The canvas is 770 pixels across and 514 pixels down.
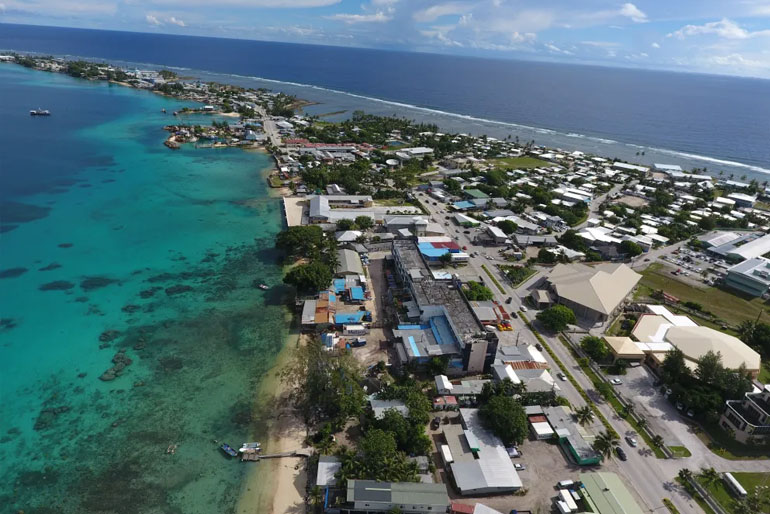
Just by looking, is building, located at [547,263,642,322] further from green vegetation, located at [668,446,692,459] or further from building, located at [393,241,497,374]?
green vegetation, located at [668,446,692,459]

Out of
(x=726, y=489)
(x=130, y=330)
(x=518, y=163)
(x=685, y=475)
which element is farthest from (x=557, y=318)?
(x=518, y=163)

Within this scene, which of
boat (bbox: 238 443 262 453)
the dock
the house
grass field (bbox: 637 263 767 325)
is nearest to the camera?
the dock

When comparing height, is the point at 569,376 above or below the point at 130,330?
above

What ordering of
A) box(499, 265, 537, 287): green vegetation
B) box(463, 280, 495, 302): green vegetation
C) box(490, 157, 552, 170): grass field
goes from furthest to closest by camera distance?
box(490, 157, 552, 170): grass field → box(499, 265, 537, 287): green vegetation → box(463, 280, 495, 302): green vegetation

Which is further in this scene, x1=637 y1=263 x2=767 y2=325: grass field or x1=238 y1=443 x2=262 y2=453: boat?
x1=637 y1=263 x2=767 y2=325: grass field

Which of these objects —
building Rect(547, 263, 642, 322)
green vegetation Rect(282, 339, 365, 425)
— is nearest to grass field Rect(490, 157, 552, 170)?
building Rect(547, 263, 642, 322)

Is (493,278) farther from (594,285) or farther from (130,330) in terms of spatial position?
(130,330)

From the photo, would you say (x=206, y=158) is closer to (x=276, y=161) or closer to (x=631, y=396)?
(x=276, y=161)

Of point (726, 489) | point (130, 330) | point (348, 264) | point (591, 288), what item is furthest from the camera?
point (348, 264)

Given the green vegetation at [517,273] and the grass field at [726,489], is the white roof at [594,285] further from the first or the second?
the grass field at [726,489]
